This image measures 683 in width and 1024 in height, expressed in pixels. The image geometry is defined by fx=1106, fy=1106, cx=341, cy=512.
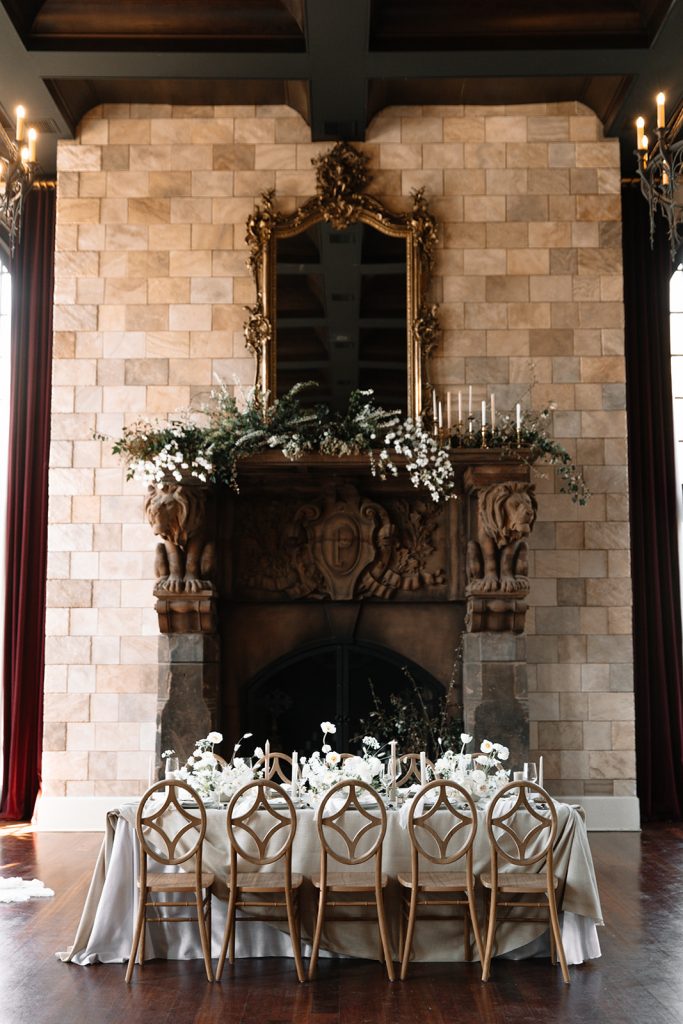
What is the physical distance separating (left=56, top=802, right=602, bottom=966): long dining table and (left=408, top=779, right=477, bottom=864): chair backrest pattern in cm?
9

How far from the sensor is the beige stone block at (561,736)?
8820 millimetres

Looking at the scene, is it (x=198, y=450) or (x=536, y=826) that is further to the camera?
(x=198, y=450)

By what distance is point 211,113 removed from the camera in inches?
368

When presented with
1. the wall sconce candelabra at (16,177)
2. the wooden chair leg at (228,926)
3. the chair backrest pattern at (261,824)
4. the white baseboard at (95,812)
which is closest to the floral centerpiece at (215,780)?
the chair backrest pattern at (261,824)

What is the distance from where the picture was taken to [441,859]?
5293 millimetres

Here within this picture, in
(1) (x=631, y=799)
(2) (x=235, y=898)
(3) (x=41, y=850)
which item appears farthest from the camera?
(1) (x=631, y=799)

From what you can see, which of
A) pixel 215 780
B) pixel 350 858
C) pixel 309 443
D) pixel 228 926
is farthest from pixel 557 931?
pixel 309 443

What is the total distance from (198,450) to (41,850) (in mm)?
3114

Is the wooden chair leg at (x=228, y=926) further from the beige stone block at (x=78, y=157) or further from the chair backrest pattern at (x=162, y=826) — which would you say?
the beige stone block at (x=78, y=157)

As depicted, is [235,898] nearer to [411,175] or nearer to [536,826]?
[536,826]

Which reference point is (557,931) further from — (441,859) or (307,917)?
(307,917)

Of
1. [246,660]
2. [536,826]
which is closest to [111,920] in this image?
[536,826]

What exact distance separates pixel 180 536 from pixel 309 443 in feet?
3.92

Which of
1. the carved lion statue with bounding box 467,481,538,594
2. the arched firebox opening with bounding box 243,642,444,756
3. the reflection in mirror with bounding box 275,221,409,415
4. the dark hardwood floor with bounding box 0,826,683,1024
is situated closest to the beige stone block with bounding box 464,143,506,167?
the reflection in mirror with bounding box 275,221,409,415
